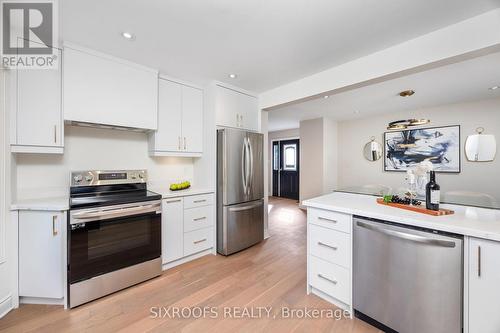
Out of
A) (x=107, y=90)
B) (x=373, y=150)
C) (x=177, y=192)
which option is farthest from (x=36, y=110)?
(x=373, y=150)

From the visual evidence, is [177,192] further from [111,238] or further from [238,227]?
[238,227]

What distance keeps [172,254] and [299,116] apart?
4099mm

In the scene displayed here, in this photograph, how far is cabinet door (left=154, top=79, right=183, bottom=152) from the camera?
2617mm

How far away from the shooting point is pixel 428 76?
2.63m

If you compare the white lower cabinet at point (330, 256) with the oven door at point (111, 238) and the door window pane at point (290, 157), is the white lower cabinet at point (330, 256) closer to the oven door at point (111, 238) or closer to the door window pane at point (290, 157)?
the oven door at point (111, 238)

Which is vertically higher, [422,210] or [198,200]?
[422,210]

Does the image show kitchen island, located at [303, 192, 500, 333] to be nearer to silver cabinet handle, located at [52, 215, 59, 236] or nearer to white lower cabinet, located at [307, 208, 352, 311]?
white lower cabinet, located at [307, 208, 352, 311]

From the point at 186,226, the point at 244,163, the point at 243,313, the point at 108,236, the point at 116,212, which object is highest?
the point at 244,163

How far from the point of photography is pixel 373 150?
Result: 4918 millimetres

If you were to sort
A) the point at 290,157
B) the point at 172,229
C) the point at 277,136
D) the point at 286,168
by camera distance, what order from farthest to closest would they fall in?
the point at 277,136
the point at 286,168
the point at 290,157
the point at 172,229

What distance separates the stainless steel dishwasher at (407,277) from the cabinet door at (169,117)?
7.73 feet

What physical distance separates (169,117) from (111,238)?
1.58 meters

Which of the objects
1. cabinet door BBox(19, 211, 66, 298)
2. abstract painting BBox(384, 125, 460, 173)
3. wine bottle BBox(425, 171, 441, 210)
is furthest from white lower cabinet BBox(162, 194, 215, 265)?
abstract painting BBox(384, 125, 460, 173)

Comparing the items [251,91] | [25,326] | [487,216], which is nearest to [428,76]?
[487,216]
